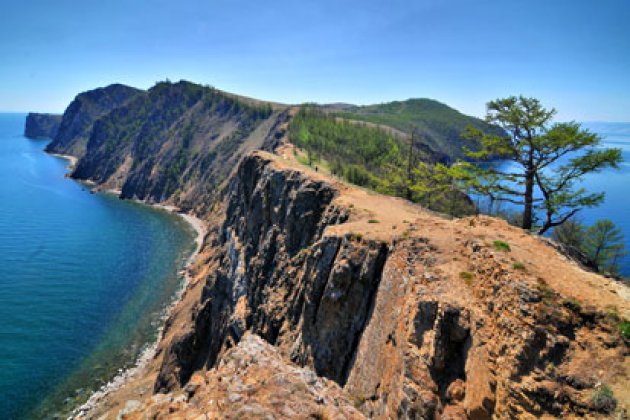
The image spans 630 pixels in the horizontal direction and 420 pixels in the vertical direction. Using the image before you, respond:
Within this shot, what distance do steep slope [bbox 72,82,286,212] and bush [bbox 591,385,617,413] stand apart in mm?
132868

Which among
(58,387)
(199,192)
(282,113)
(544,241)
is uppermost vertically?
(282,113)

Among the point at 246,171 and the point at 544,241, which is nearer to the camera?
the point at 544,241

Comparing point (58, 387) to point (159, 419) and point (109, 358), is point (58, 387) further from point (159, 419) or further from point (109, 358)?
point (159, 419)

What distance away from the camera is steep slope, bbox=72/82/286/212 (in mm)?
149413

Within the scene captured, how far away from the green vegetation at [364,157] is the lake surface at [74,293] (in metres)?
48.6

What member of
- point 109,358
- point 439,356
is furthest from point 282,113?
point 439,356

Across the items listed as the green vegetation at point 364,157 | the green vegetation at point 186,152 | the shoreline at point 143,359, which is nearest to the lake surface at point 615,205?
the green vegetation at point 364,157

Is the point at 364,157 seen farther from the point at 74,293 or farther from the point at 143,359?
the point at 74,293

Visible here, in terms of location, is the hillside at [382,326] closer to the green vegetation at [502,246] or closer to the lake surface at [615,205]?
the green vegetation at [502,246]

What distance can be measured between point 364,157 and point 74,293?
279 ft

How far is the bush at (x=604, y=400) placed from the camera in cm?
1146

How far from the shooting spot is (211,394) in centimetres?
1562

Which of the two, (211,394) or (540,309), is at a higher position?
(540,309)

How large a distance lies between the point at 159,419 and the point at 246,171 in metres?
54.6
